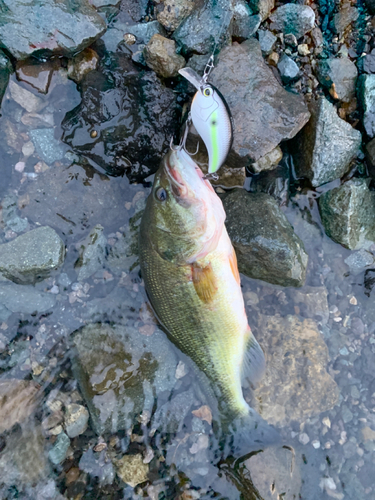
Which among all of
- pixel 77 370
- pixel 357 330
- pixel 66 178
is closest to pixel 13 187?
pixel 66 178

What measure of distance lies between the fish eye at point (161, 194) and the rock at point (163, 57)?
1364 millimetres

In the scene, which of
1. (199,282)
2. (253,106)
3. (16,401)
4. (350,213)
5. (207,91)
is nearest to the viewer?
(207,91)

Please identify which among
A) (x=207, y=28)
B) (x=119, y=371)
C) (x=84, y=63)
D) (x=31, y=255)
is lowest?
(x=119, y=371)

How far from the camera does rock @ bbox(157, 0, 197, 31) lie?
3705 millimetres

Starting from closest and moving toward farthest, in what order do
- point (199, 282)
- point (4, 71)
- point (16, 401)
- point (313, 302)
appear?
1. point (199, 282)
2. point (4, 71)
3. point (16, 401)
4. point (313, 302)

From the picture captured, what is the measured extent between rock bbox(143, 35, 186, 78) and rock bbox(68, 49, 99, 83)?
0.54 m

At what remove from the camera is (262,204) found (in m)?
3.73

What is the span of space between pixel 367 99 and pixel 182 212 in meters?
2.42

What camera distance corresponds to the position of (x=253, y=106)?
138 inches

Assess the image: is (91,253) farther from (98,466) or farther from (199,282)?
(98,466)

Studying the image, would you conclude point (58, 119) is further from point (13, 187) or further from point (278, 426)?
point (278, 426)

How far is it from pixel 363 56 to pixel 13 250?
4276 mm

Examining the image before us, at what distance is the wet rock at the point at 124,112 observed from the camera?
3684 mm

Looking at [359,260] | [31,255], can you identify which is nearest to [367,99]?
[359,260]
